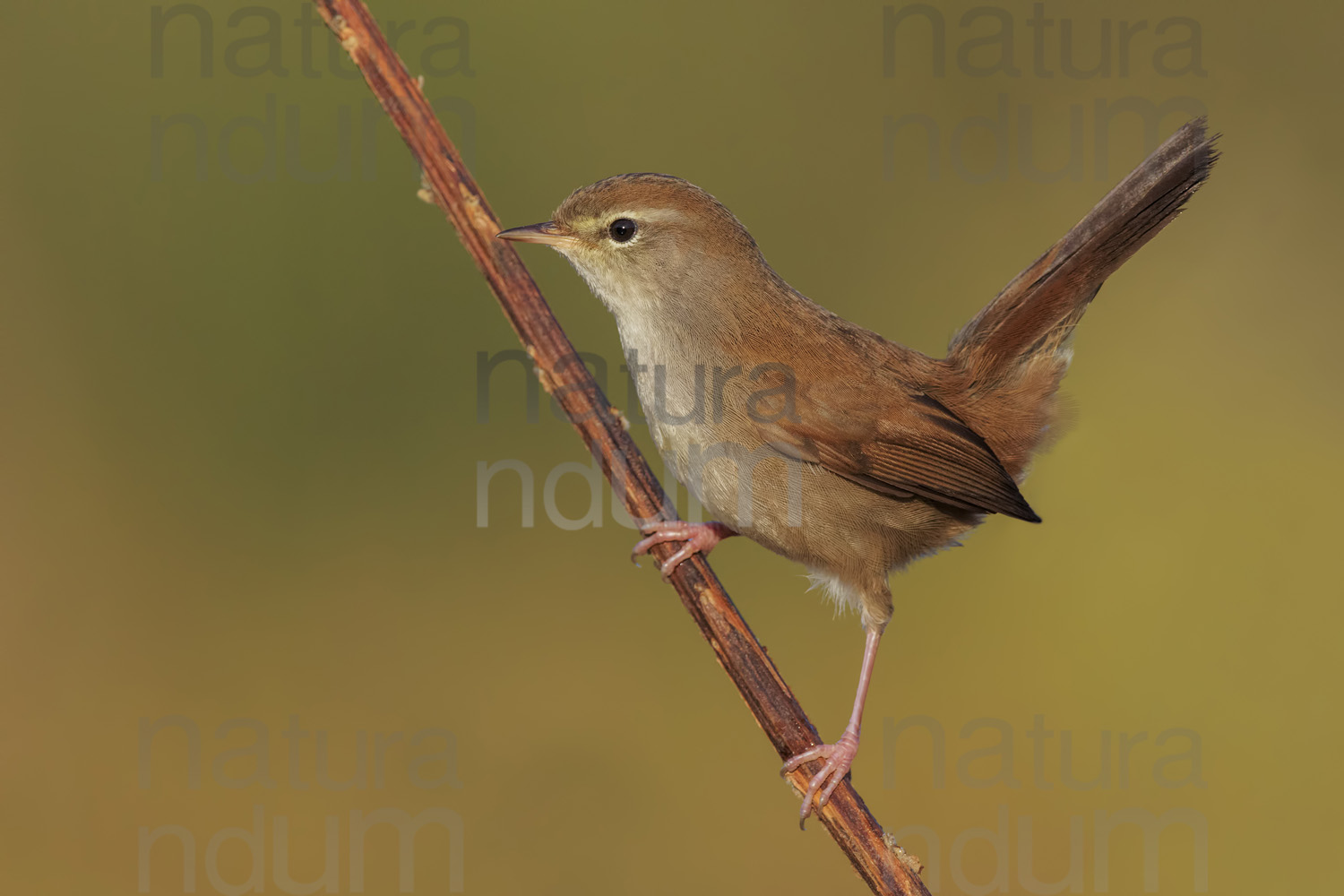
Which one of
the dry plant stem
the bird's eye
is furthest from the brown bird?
the dry plant stem

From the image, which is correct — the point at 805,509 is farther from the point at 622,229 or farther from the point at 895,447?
the point at 622,229

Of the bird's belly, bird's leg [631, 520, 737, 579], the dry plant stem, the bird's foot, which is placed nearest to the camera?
the dry plant stem

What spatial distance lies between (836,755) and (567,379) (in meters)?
1.38

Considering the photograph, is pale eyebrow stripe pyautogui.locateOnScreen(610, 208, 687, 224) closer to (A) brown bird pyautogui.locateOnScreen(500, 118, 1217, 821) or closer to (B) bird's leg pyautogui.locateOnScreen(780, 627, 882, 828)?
(A) brown bird pyautogui.locateOnScreen(500, 118, 1217, 821)

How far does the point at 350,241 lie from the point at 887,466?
10.4 feet

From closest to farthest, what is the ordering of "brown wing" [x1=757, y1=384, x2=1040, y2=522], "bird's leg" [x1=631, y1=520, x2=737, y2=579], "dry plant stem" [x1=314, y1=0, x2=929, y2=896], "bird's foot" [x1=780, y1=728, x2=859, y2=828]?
"dry plant stem" [x1=314, y1=0, x2=929, y2=896]
"bird's foot" [x1=780, y1=728, x2=859, y2=828]
"bird's leg" [x1=631, y1=520, x2=737, y2=579]
"brown wing" [x1=757, y1=384, x2=1040, y2=522]

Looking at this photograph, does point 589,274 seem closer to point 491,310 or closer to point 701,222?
point 701,222

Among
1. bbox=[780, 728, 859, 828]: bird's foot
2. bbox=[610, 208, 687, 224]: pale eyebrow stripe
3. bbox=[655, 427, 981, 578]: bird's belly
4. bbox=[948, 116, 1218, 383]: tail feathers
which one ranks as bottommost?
bbox=[780, 728, 859, 828]: bird's foot

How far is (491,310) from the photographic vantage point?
5160 millimetres

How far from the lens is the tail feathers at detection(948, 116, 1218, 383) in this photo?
322cm

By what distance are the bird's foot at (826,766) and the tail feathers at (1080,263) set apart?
1.39 metres

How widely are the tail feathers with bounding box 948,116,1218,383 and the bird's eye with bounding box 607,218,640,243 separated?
1292mm

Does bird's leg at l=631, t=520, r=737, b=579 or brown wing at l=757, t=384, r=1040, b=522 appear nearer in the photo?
bird's leg at l=631, t=520, r=737, b=579

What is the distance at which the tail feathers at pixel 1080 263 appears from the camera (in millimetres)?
3219
